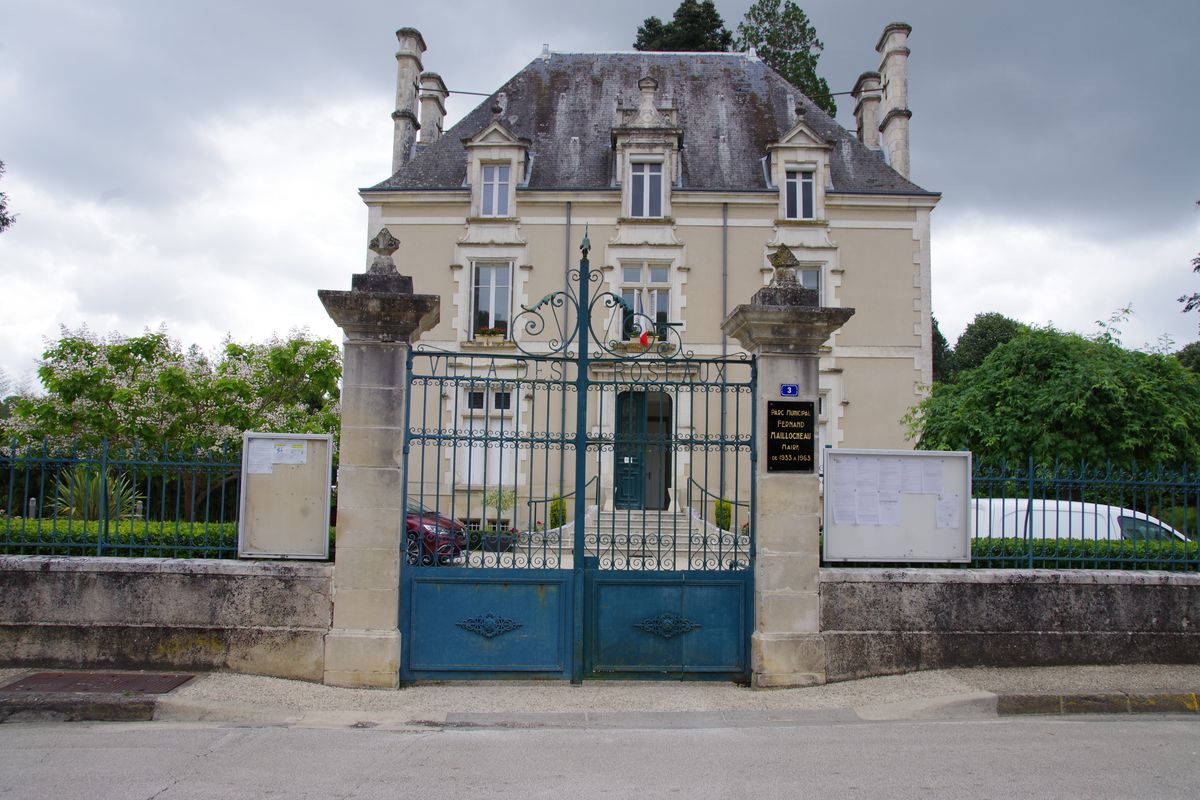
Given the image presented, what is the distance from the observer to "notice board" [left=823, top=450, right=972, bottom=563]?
7.70m

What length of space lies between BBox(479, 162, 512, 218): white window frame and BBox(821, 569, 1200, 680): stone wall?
16.4 meters

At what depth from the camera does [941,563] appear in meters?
7.84

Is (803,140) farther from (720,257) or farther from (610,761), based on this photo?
(610,761)

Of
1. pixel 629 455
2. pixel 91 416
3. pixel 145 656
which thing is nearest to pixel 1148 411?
pixel 629 455

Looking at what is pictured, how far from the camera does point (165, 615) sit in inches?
288

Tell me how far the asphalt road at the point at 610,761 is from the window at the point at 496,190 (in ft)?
56.3

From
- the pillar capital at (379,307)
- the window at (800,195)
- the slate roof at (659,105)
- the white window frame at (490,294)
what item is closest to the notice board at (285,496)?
the pillar capital at (379,307)

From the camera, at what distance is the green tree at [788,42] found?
108ft

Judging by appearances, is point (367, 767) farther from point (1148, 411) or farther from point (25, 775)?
point (1148, 411)

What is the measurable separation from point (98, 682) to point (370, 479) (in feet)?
8.42

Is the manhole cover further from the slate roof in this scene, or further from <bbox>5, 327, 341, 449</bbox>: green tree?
the slate roof

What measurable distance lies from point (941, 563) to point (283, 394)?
19229mm

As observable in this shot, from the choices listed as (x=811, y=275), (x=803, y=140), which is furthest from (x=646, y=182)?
(x=811, y=275)

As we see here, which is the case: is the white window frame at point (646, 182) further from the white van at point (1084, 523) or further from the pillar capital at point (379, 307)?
the pillar capital at point (379, 307)
